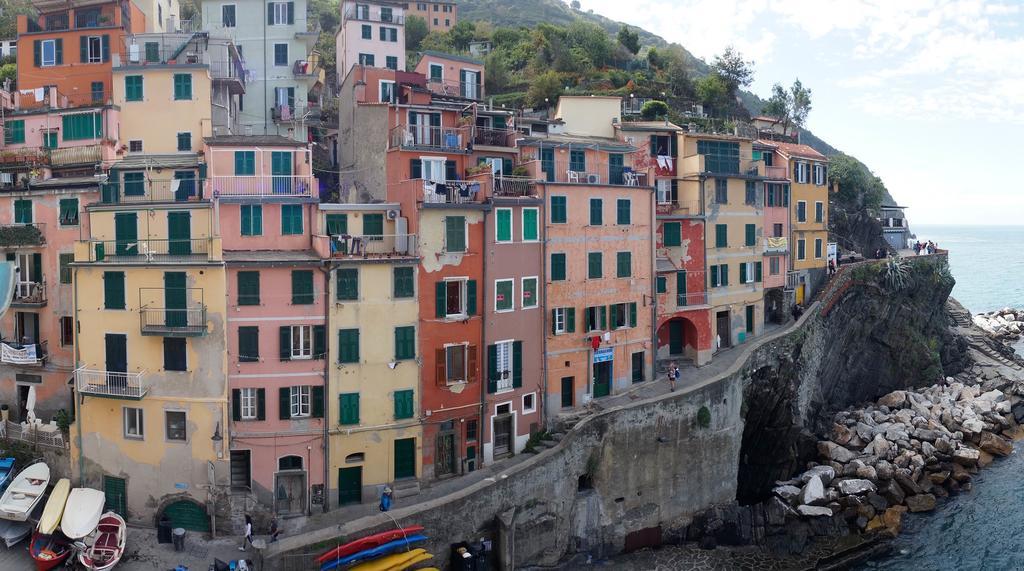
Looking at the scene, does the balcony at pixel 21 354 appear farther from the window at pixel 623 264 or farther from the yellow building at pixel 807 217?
the yellow building at pixel 807 217

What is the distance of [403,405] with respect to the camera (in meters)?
35.9

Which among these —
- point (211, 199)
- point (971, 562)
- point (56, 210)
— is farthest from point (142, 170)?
point (971, 562)

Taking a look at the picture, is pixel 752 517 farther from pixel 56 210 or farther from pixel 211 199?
pixel 56 210

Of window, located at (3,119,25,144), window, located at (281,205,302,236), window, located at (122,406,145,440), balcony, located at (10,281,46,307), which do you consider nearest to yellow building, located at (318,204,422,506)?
window, located at (281,205,302,236)

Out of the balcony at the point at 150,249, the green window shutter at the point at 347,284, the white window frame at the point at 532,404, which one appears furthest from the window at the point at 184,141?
the white window frame at the point at 532,404

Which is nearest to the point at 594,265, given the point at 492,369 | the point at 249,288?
the point at 492,369

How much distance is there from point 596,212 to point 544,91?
1181 inches

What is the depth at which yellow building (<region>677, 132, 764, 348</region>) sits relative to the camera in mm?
50469

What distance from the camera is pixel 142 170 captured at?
39875 millimetres

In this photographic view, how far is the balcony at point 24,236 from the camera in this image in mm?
38281

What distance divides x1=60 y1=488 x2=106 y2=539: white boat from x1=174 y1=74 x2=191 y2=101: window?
1999 centimetres

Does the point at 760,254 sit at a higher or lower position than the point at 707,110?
lower

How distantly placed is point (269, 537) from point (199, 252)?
1194 centimetres

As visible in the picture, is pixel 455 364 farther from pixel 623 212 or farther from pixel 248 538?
pixel 623 212
